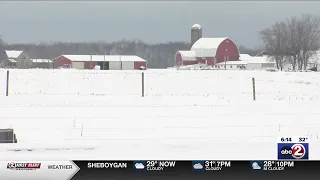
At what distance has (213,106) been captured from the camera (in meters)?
20.7

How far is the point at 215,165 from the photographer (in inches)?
320

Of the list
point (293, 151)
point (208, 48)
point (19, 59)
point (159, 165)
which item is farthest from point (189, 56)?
point (159, 165)

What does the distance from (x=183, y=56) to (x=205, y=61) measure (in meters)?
4.63

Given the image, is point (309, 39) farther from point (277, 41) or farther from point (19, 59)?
point (19, 59)

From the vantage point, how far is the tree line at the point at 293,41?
284ft

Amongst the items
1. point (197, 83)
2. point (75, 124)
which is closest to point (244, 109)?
point (75, 124)

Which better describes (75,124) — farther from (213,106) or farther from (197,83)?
(197,83)

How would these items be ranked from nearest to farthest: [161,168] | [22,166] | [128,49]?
[22,166] → [161,168] → [128,49]

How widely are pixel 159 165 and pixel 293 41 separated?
84630 millimetres

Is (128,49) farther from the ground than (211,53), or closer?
farther from the ground

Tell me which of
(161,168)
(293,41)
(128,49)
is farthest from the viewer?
(128,49)

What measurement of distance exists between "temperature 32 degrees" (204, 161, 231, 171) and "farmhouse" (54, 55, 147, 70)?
90.8 m

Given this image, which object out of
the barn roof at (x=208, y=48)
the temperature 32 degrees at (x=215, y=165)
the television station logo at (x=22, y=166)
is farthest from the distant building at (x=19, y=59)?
the temperature 32 degrees at (x=215, y=165)

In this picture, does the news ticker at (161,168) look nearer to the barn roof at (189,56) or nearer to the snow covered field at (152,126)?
the snow covered field at (152,126)
